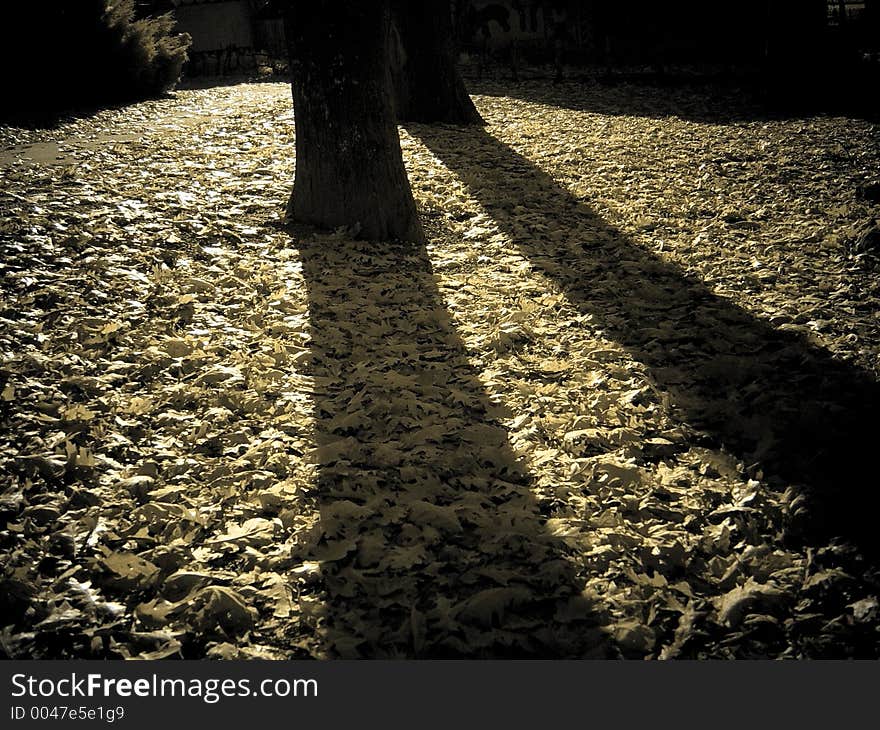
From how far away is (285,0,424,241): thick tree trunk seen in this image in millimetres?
4992

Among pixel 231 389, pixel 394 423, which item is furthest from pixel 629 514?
pixel 231 389

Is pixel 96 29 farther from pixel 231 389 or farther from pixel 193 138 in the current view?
pixel 231 389

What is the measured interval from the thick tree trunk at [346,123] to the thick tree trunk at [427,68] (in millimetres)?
5171

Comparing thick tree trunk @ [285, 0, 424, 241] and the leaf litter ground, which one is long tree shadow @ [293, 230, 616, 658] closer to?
the leaf litter ground

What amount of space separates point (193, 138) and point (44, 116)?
397cm

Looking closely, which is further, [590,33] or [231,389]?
[590,33]

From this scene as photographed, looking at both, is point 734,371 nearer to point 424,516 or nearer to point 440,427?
point 440,427

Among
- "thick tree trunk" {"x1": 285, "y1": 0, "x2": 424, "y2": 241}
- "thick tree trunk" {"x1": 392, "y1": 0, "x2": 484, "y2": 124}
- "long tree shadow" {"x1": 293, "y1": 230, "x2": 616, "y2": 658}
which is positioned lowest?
"long tree shadow" {"x1": 293, "y1": 230, "x2": 616, "y2": 658}

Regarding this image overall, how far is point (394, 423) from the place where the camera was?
326 centimetres

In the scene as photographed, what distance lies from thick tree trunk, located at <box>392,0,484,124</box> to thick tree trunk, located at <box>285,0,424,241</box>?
517 cm

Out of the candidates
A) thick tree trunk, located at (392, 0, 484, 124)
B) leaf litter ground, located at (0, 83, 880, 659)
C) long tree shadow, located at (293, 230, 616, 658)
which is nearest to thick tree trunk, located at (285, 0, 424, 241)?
leaf litter ground, located at (0, 83, 880, 659)

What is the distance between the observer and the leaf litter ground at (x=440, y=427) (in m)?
2.19

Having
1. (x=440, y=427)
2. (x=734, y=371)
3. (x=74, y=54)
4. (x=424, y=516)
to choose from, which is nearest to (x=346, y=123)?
(x=440, y=427)

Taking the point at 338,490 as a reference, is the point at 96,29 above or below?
above
